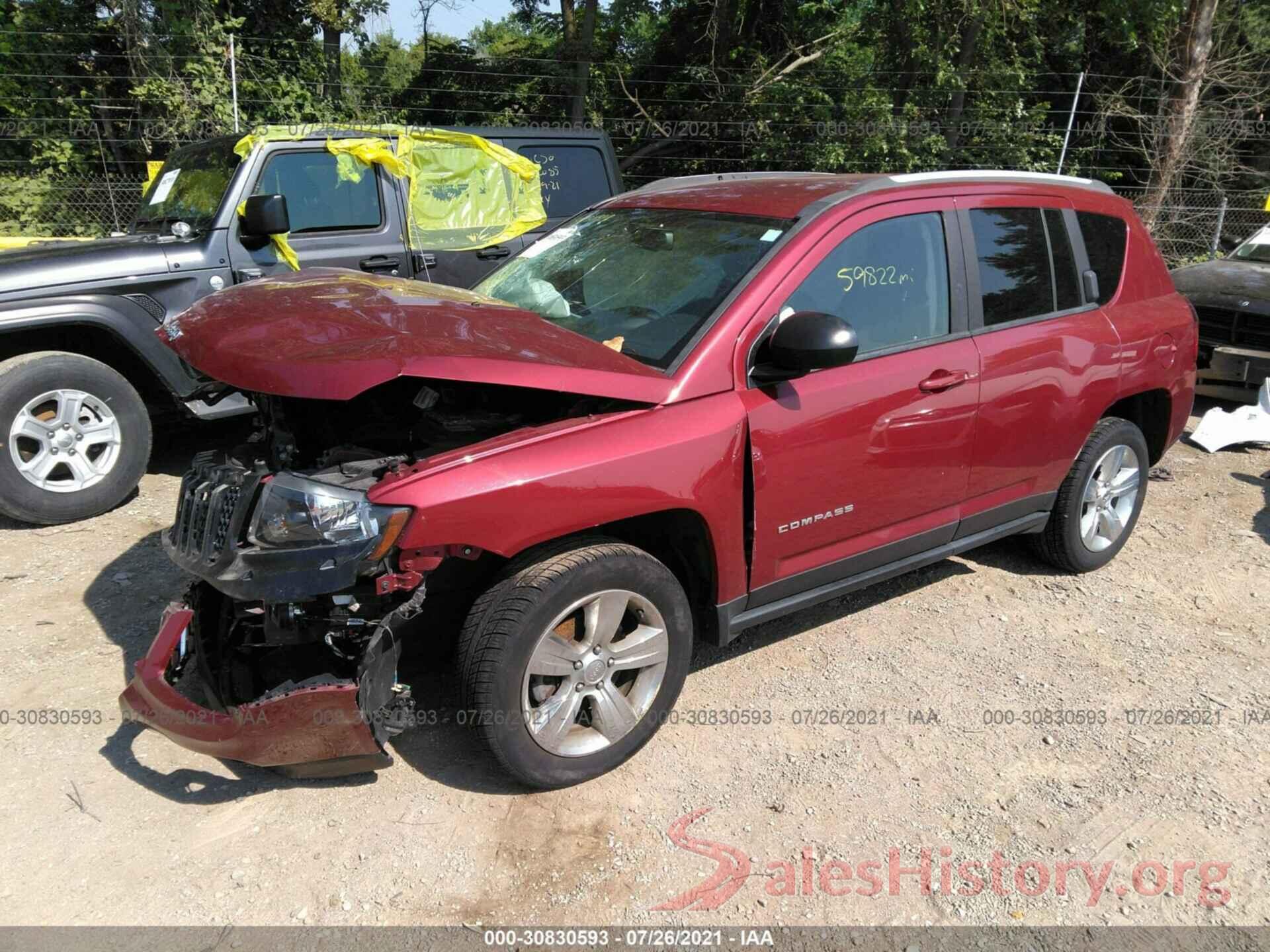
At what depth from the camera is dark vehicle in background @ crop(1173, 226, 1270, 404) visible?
736cm

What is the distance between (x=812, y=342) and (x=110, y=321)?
396cm

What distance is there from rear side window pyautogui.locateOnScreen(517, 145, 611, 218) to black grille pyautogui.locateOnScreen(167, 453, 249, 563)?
4382mm

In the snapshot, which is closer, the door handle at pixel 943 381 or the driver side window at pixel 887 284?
the driver side window at pixel 887 284

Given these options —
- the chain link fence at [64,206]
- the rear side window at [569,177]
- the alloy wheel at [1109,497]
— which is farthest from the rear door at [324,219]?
the chain link fence at [64,206]

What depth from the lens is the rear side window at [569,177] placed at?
278 inches

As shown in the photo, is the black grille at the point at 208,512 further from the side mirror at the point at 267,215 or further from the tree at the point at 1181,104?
the tree at the point at 1181,104

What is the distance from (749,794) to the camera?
125 inches

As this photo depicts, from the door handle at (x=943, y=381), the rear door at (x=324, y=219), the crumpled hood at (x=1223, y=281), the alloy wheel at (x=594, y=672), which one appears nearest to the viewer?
the alloy wheel at (x=594, y=672)

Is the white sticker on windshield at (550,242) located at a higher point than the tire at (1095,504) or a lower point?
higher

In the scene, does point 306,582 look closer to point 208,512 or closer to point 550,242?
point 208,512

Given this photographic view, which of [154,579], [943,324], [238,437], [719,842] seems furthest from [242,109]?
[719,842]

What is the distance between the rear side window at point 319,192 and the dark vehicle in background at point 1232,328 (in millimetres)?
5980

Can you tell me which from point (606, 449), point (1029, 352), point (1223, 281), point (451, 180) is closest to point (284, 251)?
point (451, 180)

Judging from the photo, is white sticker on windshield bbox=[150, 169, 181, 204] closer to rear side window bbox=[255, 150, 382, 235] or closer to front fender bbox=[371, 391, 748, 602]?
rear side window bbox=[255, 150, 382, 235]
